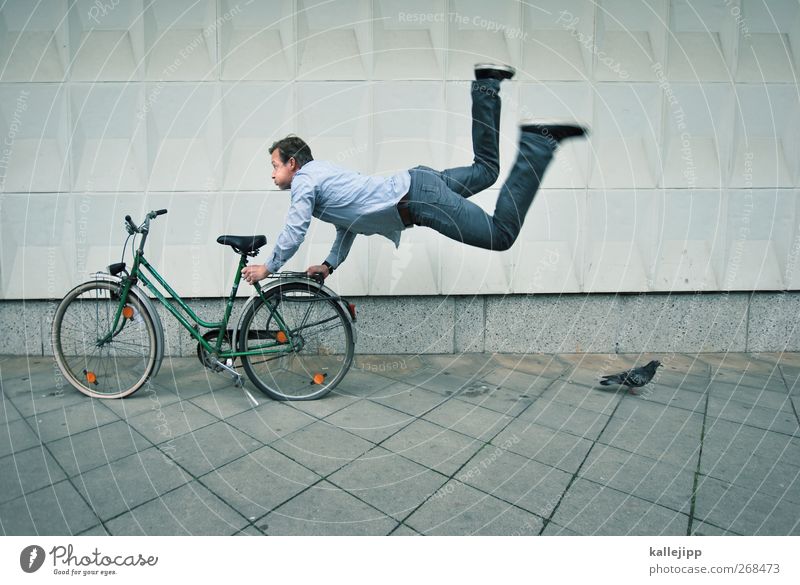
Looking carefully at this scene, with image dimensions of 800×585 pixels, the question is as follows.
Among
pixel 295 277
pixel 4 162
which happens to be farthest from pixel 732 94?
pixel 4 162

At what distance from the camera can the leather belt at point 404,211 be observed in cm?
440

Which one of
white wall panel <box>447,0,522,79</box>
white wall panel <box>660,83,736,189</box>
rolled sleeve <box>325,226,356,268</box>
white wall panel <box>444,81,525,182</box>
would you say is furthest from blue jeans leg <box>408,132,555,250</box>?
white wall panel <box>660,83,736,189</box>

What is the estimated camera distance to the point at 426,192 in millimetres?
4449

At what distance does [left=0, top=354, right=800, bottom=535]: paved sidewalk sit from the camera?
Answer: 266 centimetres

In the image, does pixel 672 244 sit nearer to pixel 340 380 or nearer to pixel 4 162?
pixel 340 380

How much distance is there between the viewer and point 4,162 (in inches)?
204

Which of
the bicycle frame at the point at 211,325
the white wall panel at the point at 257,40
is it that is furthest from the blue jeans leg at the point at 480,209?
the white wall panel at the point at 257,40

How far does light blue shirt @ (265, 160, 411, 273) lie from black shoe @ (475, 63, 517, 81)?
1.48m

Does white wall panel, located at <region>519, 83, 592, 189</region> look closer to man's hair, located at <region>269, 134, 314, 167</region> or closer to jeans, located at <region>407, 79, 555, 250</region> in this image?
jeans, located at <region>407, 79, 555, 250</region>

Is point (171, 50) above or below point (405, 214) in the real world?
above

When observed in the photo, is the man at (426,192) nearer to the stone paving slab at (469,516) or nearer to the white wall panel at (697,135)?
the white wall panel at (697,135)

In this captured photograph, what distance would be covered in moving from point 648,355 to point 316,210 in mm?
3716

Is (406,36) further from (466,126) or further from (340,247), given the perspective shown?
(340,247)

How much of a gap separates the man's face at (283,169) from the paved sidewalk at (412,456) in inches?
70.3
